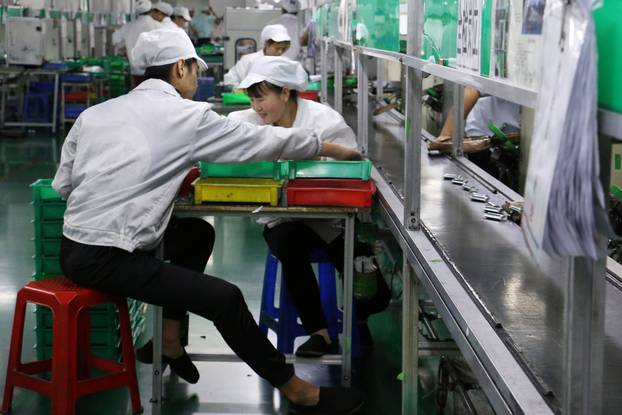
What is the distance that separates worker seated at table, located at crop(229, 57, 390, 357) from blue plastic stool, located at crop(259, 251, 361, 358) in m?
0.07

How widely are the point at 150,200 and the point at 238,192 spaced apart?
0.35 m

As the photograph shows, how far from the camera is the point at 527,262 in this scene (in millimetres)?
2584

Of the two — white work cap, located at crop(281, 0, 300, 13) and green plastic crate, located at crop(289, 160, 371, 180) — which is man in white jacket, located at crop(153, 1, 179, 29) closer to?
white work cap, located at crop(281, 0, 300, 13)

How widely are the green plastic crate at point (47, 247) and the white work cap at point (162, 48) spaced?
874 mm

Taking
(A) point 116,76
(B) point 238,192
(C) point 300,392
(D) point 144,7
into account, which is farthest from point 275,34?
(A) point 116,76

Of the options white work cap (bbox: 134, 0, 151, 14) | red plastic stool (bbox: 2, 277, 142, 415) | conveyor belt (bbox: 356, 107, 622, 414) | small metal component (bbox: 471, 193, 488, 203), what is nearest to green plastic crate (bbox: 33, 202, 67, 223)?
red plastic stool (bbox: 2, 277, 142, 415)

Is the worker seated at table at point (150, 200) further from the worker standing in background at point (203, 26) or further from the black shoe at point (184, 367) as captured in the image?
the worker standing in background at point (203, 26)

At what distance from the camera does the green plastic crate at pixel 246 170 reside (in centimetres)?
340

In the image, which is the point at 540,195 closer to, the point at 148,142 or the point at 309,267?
the point at 148,142

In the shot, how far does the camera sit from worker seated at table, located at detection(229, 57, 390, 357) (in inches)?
145

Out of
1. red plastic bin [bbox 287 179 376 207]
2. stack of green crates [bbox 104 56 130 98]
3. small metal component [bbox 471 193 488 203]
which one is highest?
stack of green crates [bbox 104 56 130 98]

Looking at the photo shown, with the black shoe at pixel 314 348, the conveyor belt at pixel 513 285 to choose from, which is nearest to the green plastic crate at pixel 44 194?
the black shoe at pixel 314 348

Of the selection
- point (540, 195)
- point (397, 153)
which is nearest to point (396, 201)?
point (397, 153)

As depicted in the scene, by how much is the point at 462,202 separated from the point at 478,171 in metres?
0.72
